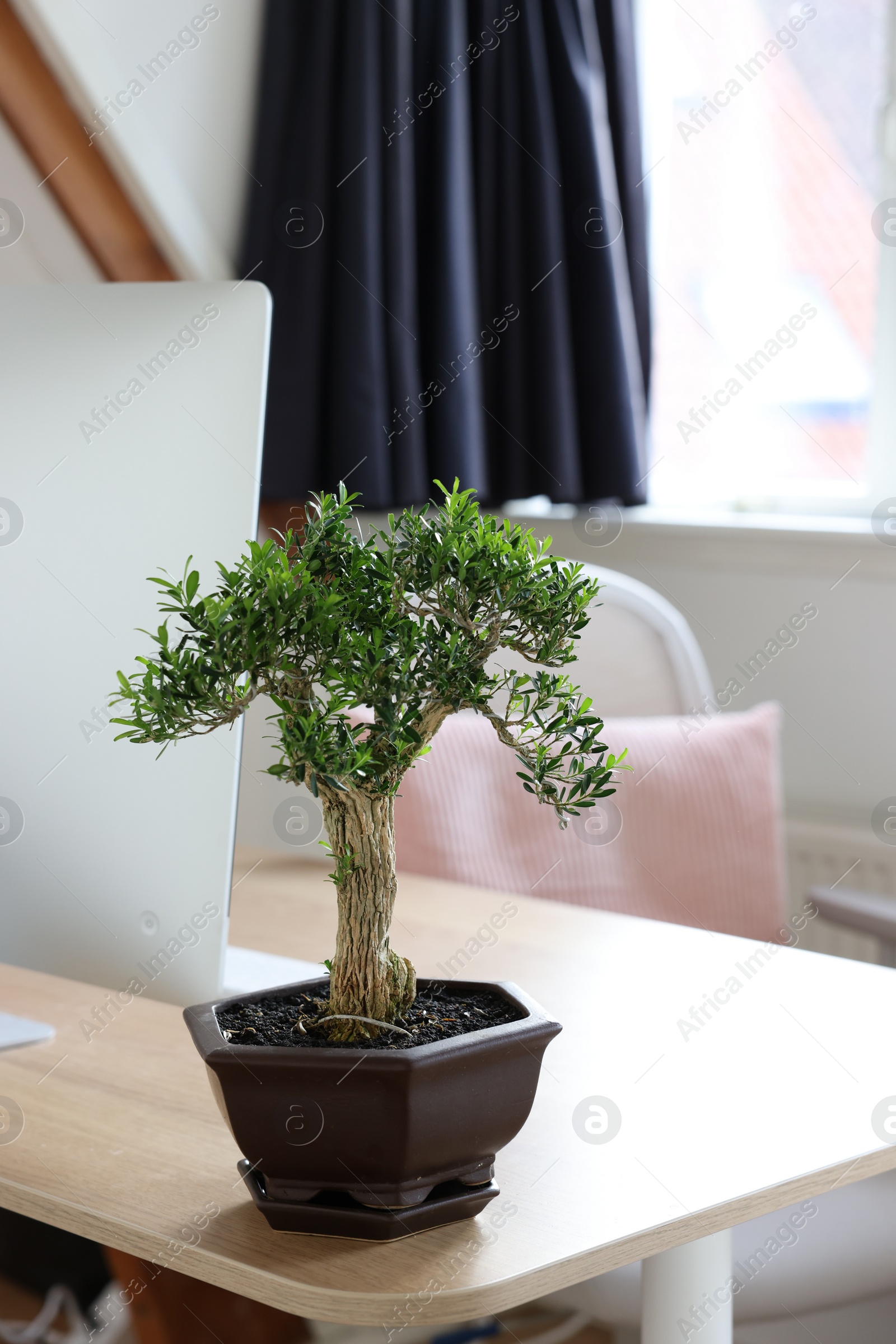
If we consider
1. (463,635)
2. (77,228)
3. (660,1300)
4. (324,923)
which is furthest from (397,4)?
(660,1300)

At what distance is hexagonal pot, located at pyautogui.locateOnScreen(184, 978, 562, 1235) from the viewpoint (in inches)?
22.1

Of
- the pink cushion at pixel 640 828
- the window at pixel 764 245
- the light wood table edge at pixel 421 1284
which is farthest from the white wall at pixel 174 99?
the light wood table edge at pixel 421 1284

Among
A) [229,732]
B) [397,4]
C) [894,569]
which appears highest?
[397,4]

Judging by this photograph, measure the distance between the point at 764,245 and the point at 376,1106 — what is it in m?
2.15

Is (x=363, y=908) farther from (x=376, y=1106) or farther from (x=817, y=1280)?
(x=817, y=1280)

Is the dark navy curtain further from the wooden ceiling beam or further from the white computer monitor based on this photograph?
the white computer monitor

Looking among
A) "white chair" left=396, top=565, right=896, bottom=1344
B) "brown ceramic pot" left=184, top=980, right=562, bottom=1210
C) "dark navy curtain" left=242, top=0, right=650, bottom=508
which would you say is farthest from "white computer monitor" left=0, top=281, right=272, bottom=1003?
"dark navy curtain" left=242, top=0, right=650, bottom=508

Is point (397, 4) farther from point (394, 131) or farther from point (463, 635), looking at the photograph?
point (463, 635)

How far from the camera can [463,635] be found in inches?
23.3

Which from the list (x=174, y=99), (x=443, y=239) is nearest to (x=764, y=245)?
(x=443, y=239)

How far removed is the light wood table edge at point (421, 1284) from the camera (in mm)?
552

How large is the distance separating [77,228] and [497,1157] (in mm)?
1663

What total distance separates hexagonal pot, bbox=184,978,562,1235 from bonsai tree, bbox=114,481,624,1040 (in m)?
0.04

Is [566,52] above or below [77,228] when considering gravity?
above
